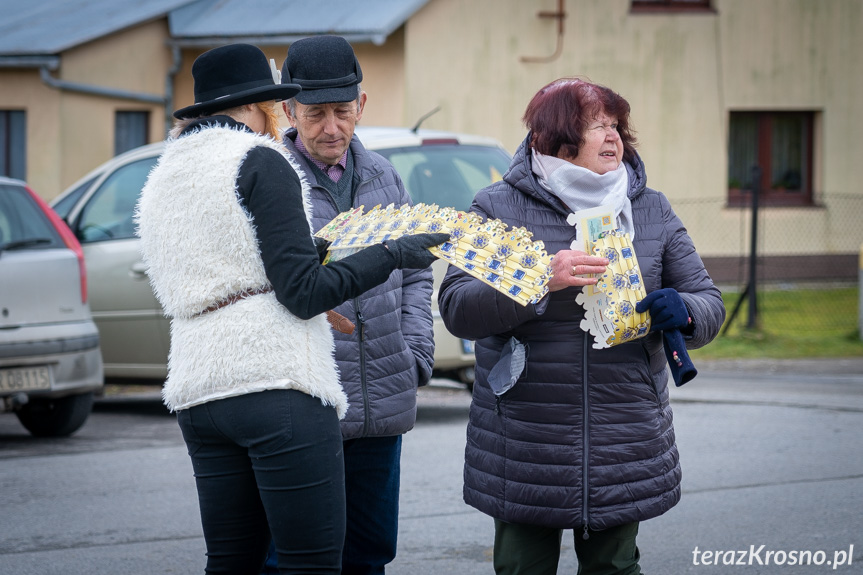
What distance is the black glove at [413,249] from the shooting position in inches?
123

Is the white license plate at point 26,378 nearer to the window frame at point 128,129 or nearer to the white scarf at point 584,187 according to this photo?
the white scarf at point 584,187

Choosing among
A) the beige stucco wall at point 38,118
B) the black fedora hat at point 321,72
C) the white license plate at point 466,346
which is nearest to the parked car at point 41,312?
the white license plate at point 466,346

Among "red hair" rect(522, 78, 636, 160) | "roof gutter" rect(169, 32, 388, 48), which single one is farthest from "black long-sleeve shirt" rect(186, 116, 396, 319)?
"roof gutter" rect(169, 32, 388, 48)

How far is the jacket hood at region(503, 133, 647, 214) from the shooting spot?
3.57m

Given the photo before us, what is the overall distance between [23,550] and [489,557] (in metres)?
2.13

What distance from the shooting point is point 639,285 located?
3480mm

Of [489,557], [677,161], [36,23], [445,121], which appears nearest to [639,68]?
[677,161]

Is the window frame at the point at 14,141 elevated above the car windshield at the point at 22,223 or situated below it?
above

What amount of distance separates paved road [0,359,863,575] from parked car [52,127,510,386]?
1.85ft

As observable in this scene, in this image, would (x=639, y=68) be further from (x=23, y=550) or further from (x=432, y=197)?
(x=23, y=550)

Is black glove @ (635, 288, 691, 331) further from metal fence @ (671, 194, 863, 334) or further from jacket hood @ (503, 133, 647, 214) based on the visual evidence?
metal fence @ (671, 194, 863, 334)

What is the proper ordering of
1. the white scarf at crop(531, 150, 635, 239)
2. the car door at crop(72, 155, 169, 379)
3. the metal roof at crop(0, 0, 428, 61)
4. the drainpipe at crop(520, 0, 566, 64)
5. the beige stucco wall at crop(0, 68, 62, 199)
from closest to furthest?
the white scarf at crop(531, 150, 635, 239), the car door at crop(72, 155, 169, 379), the metal roof at crop(0, 0, 428, 61), the beige stucco wall at crop(0, 68, 62, 199), the drainpipe at crop(520, 0, 566, 64)

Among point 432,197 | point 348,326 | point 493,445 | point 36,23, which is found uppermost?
point 36,23

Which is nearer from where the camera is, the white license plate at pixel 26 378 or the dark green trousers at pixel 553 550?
the dark green trousers at pixel 553 550
